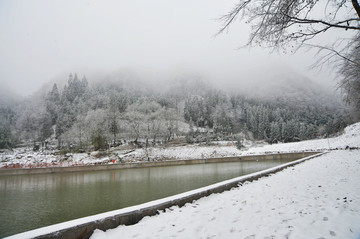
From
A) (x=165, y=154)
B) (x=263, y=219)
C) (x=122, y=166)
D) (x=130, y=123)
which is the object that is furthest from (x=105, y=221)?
(x=130, y=123)

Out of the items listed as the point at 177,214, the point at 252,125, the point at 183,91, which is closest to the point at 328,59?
the point at 177,214

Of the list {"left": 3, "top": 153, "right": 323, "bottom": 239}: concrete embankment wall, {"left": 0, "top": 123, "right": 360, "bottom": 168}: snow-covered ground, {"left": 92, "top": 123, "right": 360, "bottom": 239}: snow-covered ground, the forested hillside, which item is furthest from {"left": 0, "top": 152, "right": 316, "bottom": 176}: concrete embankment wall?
{"left": 92, "top": 123, "right": 360, "bottom": 239}: snow-covered ground

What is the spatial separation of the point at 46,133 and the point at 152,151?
2028 inches

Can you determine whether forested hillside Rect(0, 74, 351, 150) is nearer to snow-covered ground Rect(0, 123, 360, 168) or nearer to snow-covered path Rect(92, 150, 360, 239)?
snow-covered ground Rect(0, 123, 360, 168)

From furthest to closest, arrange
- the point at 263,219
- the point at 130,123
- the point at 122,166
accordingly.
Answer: the point at 130,123 → the point at 122,166 → the point at 263,219

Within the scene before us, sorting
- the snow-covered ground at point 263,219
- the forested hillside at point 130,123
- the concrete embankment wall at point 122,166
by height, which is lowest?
the concrete embankment wall at point 122,166

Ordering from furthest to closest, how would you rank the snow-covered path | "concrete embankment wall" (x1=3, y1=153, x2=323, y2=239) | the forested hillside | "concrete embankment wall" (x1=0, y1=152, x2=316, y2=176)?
1. the forested hillside
2. "concrete embankment wall" (x1=0, y1=152, x2=316, y2=176)
3. "concrete embankment wall" (x1=3, y1=153, x2=323, y2=239)
4. the snow-covered path

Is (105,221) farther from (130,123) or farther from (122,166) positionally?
(130,123)

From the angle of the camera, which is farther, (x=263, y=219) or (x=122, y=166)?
(x=122, y=166)

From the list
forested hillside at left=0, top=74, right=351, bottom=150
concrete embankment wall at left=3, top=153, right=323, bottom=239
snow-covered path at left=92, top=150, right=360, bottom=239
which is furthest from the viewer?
forested hillside at left=0, top=74, right=351, bottom=150

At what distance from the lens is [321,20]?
3.37 meters

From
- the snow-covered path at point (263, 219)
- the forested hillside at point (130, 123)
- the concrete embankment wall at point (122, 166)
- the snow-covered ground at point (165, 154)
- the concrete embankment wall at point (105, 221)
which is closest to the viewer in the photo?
the snow-covered path at point (263, 219)

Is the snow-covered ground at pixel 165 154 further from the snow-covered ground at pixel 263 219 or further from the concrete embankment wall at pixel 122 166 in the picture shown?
the snow-covered ground at pixel 263 219

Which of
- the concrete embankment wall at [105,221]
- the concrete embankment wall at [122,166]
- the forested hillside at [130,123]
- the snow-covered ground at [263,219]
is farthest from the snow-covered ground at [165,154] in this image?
the snow-covered ground at [263,219]
